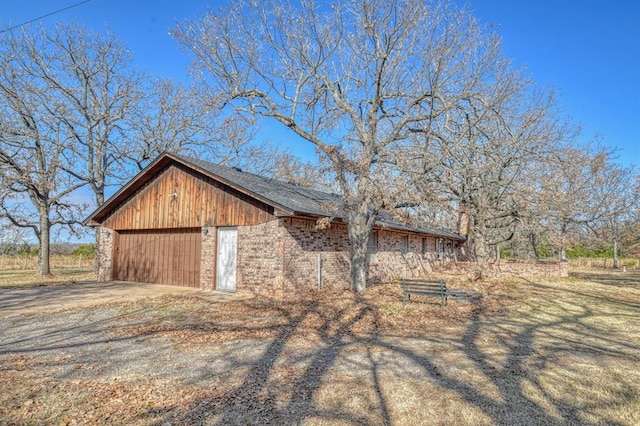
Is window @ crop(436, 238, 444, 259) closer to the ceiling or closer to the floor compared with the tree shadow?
closer to the ceiling

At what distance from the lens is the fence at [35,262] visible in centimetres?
2698

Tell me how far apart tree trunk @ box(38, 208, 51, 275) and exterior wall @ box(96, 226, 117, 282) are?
4941 millimetres

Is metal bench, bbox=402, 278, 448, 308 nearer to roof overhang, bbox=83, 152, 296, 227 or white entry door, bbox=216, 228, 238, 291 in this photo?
roof overhang, bbox=83, 152, 296, 227

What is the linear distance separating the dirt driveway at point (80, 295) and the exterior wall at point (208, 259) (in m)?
0.38

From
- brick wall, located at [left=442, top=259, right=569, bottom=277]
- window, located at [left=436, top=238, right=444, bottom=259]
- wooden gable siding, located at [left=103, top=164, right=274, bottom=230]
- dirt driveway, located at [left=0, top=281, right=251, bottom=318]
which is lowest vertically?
dirt driveway, located at [left=0, top=281, right=251, bottom=318]

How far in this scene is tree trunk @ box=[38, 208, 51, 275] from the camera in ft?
65.3

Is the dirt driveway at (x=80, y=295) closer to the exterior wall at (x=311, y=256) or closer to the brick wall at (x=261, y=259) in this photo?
the brick wall at (x=261, y=259)

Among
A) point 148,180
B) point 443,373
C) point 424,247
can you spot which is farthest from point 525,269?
point 148,180

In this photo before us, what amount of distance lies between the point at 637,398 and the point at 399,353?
311cm

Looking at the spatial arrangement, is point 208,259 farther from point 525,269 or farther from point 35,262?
point 35,262

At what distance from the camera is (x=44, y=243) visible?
66.0 ft

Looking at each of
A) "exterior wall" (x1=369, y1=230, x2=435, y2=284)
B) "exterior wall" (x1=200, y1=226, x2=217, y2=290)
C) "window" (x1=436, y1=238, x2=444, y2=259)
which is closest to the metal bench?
"exterior wall" (x1=369, y1=230, x2=435, y2=284)

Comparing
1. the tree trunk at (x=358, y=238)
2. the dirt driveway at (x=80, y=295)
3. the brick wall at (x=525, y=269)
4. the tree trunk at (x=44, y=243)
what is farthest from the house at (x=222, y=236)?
the brick wall at (x=525, y=269)

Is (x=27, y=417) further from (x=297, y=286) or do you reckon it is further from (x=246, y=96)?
(x=246, y=96)
